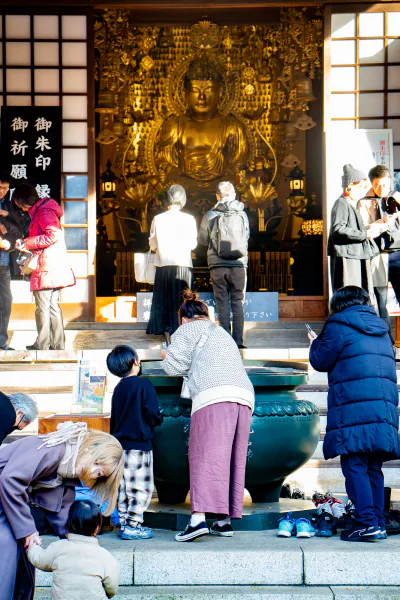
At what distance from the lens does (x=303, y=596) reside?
405cm

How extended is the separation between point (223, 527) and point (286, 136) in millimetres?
10188

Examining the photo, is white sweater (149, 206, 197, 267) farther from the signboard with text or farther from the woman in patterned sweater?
the woman in patterned sweater

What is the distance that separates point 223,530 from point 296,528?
0.36 meters

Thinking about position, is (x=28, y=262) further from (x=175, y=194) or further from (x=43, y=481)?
(x=43, y=481)

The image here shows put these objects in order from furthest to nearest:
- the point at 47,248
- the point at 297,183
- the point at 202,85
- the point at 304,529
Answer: the point at 202,85
the point at 297,183
the point at 47,248
the point at 304,529

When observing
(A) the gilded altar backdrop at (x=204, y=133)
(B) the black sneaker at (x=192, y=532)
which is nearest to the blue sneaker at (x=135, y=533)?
(B) the black sneaker at (x=192, y=532)

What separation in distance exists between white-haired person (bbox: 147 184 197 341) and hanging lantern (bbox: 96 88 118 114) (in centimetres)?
557

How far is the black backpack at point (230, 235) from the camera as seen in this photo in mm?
8273

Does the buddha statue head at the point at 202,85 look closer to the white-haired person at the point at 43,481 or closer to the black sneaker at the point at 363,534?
the black sneaker at the point at 363,534

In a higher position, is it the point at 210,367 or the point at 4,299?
the point at 4,299

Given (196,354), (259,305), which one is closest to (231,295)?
(259,305)

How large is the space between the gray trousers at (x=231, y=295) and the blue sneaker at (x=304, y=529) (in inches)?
142

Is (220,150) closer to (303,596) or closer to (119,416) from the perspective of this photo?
(119,416)

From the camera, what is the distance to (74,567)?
336 centimetres
